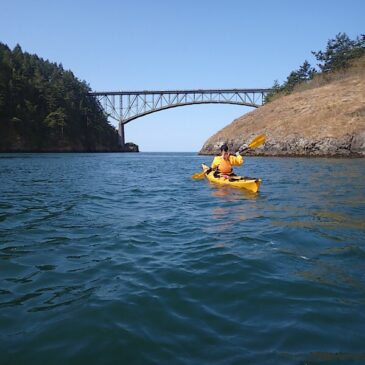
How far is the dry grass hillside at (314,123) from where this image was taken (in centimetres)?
3866

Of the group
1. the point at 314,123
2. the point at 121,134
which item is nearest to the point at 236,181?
the point at 314,123

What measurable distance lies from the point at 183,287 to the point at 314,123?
137 ft

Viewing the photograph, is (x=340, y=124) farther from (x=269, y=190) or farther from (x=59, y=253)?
(x=59, y=253)

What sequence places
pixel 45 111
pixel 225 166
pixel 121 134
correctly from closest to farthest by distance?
1. pixel 225 166
2. pixel 45 111
3. pixel 121 134

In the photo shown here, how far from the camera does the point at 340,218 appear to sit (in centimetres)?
834

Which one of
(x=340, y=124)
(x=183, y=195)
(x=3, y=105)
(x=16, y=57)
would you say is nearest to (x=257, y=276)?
(x=183, y=195)

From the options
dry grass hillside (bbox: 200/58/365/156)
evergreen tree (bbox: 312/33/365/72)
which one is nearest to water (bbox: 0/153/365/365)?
dry grass hillside (bbox: 200/58/365/156)

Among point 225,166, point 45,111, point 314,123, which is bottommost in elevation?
point 225,166

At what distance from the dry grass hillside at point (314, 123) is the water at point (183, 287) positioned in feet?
103

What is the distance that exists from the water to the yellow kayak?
3737mm

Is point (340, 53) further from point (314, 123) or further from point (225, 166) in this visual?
point (225, 166)

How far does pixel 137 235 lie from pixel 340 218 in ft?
14.2

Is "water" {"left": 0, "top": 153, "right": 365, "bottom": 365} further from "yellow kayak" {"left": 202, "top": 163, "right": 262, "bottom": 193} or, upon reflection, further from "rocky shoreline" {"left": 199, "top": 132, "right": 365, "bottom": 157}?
"rocky shoreline" {"left": 199, "top": 132, "right": 365, "bottom": 157}

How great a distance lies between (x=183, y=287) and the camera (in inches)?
182
